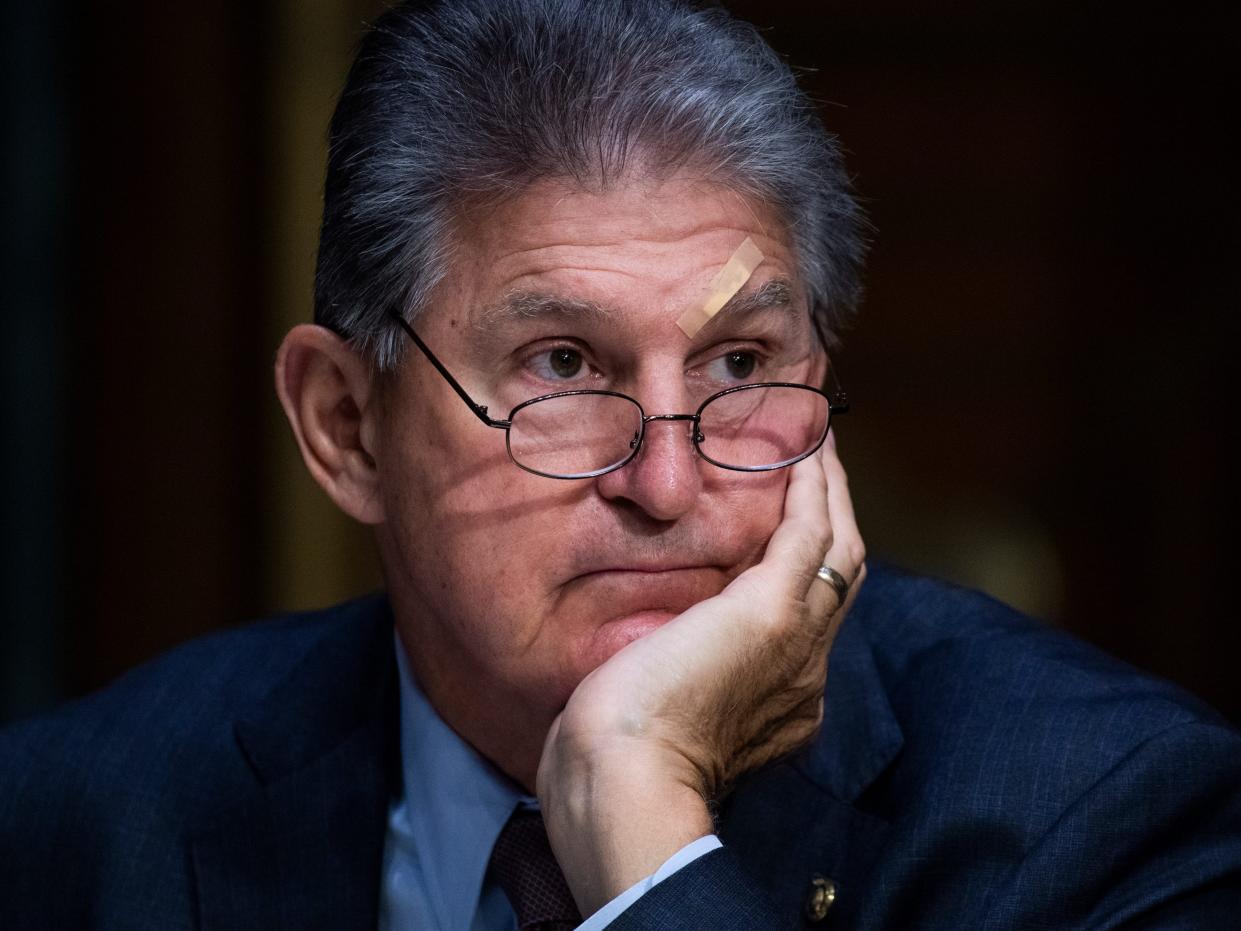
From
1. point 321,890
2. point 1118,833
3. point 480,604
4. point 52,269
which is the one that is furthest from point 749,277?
point 52,269

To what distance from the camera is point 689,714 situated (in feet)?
5.92

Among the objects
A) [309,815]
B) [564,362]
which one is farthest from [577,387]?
[309,815]

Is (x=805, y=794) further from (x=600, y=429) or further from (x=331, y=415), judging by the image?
(x=331, y=415)

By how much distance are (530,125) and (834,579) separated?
73 centimetres

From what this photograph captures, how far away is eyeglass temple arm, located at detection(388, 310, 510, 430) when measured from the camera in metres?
1.90

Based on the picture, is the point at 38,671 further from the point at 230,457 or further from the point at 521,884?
the point at 521,884

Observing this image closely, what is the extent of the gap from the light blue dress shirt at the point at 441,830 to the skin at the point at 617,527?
14cm

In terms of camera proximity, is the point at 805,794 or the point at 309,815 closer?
the point at 805,794

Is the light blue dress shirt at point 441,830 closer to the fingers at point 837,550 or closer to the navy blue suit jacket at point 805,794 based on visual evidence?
the navy blue suit jacket at point 805,794

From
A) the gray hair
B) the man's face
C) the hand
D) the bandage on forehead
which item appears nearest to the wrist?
the hand

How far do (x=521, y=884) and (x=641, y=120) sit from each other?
103 centimetres

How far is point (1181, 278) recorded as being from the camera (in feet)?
13.0

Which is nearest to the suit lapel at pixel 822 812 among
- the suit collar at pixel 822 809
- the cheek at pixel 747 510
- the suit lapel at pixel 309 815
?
the suit collar at pixel 822 809

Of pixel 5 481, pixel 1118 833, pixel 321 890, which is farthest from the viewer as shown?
pixel 5 481
